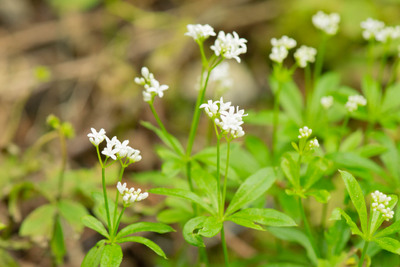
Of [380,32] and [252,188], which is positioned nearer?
[252,188]

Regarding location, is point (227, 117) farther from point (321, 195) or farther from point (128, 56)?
point (128, 56)

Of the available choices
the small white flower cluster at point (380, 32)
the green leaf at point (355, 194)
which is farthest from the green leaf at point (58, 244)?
the small white flower cluster at point (380, 32)

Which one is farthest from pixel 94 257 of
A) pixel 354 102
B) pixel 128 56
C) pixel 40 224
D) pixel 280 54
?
pixel 128 56

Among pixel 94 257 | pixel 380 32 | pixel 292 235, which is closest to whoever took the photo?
pixel 94 257

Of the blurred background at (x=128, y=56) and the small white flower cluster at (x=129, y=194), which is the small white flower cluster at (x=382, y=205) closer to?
the small white flower cluster at (x=129, y=194)

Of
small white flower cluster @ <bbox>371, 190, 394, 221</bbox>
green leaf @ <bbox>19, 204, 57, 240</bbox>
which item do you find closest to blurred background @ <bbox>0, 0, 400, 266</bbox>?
green leaf @ <bbox>19, 204, 57, 240</bbox>

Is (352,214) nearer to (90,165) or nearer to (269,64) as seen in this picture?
(90,165)

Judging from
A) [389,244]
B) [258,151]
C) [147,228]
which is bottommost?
[258,151]
